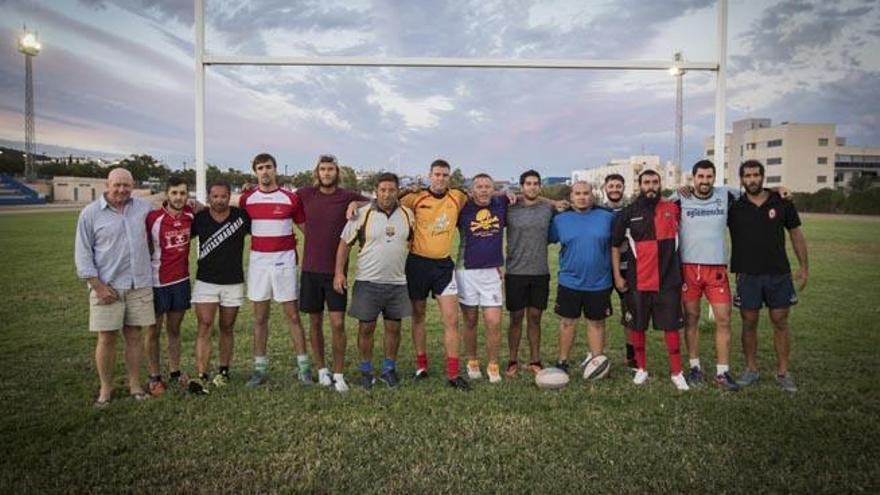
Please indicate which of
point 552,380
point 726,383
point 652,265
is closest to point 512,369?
point 552,380

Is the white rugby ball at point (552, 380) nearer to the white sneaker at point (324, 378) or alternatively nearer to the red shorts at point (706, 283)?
the red shorts at point (706, 283)

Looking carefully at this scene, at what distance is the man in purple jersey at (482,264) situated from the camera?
509 cm

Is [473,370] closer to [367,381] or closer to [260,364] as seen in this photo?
[367,381]

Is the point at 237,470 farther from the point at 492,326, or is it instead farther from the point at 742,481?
the point at 742,481

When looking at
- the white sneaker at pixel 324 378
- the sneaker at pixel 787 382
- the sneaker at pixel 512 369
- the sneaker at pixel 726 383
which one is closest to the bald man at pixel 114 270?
the white sneaker at pixel 324 378

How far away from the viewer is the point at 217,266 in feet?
15.9

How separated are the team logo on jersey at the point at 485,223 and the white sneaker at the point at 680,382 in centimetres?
194

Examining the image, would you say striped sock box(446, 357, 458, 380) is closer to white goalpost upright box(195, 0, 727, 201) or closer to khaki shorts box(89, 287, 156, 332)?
khaki shorts box(89, 287, 156, 332)

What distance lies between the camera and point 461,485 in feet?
10.4

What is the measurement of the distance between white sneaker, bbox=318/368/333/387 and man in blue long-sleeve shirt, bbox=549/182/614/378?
2101mm

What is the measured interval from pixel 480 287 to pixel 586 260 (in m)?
0.96

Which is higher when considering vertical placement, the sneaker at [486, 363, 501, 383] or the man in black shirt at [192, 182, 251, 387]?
the man in black shirt at [192, 182, 251, 387]

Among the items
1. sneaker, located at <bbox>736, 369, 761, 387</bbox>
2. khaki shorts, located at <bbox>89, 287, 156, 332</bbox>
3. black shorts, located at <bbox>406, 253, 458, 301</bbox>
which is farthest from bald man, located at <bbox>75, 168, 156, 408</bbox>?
sneaker, located at <bbox>736, 369, 761, 387</bbox>

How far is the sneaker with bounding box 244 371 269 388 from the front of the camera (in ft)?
15.8
